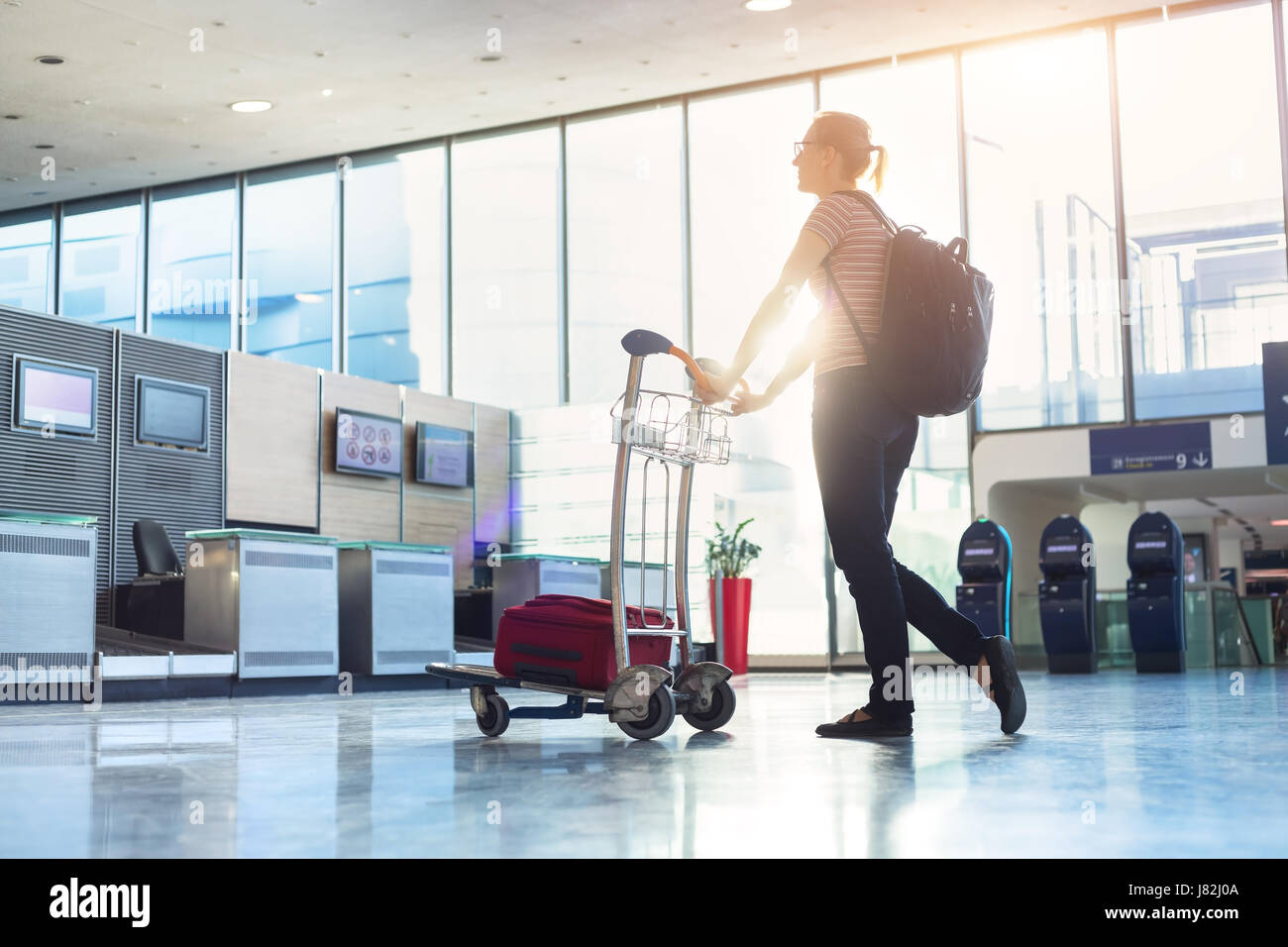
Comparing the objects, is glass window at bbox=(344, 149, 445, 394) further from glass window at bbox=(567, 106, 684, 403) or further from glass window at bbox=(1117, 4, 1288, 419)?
glass window at bbox=(1117, 4, 1288, 419)

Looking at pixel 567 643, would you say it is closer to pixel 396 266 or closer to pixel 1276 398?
pixel 1276 398

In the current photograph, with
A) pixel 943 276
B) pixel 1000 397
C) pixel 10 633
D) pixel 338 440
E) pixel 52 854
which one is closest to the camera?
pixel 52 854

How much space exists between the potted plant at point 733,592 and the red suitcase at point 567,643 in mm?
7519

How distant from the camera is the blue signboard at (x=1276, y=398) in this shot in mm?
10031

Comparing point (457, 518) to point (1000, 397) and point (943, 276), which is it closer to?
point (1000, 397)

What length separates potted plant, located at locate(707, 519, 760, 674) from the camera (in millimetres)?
10930

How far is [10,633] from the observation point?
6.30 metres

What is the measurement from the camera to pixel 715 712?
3.44m

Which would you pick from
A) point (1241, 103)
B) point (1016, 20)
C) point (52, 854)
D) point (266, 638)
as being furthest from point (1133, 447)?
point (52, 854)

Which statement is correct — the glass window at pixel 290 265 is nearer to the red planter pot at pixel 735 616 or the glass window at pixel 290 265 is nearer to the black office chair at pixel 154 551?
the red planter pot at pixel 735 616

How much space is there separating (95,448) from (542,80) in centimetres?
530

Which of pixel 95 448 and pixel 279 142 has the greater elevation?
pixel 279 142

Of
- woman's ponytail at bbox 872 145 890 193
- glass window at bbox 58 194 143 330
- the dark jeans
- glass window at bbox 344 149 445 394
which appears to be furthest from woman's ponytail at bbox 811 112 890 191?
glass window at bbox 58 194 143 330

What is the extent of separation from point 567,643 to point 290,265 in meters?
11.0
